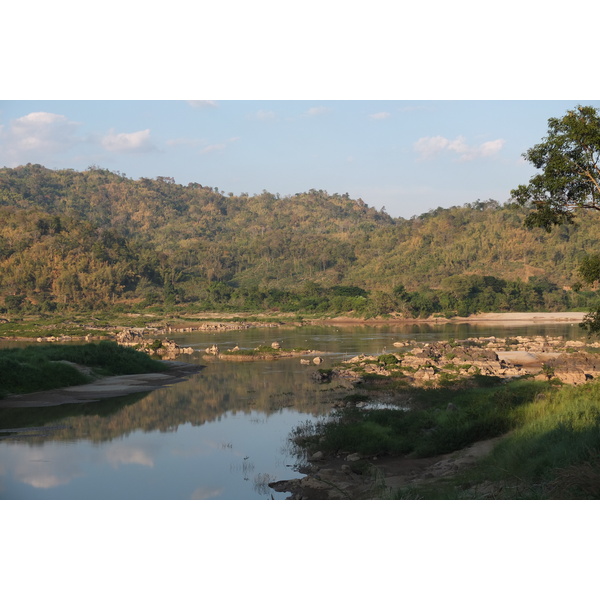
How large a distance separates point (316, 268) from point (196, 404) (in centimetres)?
8261

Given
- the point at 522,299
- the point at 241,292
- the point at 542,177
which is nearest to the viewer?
A: the point at 542,177

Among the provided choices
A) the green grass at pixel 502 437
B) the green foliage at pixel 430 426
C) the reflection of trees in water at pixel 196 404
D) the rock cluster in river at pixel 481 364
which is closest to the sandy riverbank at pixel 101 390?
the reflection of trees in water at pixel 196 404

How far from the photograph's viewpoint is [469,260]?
89312 mm

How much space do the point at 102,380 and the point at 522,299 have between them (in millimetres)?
52937

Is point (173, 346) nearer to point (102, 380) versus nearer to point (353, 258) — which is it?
point (102, 380)

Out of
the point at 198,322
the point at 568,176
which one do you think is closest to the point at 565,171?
the point at 568,176

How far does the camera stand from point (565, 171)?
12719 mm

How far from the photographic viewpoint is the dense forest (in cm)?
6825

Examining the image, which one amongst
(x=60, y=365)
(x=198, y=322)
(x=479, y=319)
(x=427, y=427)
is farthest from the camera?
(x=479, y=319)

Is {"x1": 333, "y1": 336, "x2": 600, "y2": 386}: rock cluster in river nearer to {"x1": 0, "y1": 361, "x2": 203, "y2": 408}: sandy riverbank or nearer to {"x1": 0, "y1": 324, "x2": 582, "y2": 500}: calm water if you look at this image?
{"x1": 0, "y1": 324, "x2": 582, "y2": 500}: calm water

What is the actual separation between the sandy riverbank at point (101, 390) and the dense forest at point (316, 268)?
33159mm

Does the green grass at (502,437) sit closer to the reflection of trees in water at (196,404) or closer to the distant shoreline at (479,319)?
the reflection of trees in water at (196,404)

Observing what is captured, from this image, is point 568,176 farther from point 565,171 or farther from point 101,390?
point 101,390

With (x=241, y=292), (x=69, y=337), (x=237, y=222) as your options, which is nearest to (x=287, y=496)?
(x=69, y=337)
